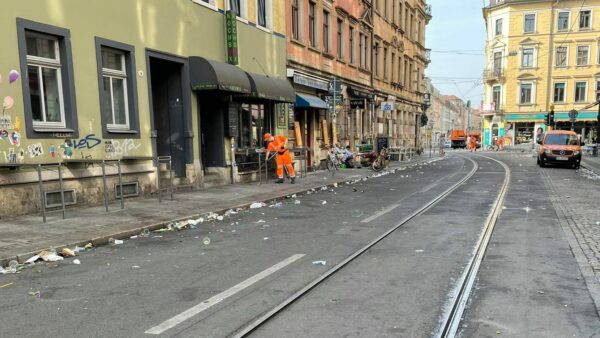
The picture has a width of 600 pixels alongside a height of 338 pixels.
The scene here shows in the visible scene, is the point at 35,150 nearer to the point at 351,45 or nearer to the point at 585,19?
the point at 351,45

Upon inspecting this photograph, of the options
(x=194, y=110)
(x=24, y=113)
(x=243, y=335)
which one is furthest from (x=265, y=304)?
(x=194, y=110)

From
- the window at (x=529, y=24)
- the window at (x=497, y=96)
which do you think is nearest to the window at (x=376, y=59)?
the window at (x=497, y=96)

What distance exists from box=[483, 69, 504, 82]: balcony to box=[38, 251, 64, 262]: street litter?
58.6 meters

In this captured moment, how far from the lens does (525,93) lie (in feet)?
179

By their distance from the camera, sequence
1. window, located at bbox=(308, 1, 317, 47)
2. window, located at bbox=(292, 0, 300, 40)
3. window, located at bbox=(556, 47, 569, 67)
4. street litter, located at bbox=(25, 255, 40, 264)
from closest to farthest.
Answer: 1. street litter, located at bbox=(25, 255, 40, 264)
2. window, located at bbox=(292, 0, 300, 40)
3. window, located at bbox=(308, 1, 317, 47)
4. window, located at bbox=(556, 47, 569, 67)

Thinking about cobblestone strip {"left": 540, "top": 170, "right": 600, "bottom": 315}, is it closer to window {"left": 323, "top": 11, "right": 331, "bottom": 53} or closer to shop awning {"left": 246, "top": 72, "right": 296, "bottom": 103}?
shop awning {"left": 246, "top": 72, "right": 296, "bottom": 103}

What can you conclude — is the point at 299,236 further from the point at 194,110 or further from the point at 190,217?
the point at 194,110

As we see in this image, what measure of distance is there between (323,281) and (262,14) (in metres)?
14.0

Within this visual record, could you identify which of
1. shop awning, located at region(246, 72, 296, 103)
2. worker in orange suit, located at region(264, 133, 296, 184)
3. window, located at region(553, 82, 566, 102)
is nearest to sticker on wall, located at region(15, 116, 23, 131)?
shop awning, located at region(246, 72, 296, 103)

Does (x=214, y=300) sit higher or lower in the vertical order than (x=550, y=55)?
lower

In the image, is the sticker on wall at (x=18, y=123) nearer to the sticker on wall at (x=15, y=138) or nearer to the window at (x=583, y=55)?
the sticker on wall at (x=15, y=138)

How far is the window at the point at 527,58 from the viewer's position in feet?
177

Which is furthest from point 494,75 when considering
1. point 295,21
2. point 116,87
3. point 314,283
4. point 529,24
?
point 314,283

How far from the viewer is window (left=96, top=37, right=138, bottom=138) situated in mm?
10320
